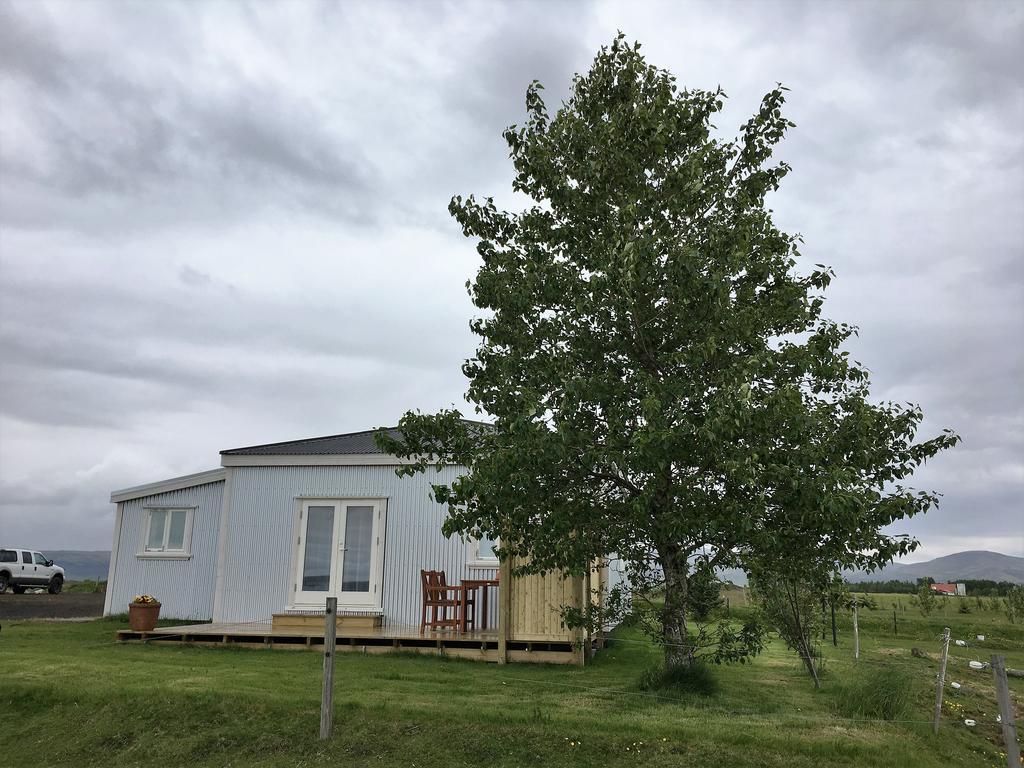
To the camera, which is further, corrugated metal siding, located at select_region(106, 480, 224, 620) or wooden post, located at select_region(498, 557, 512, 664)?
corrugated metal siding, located at select_region(106, 480, 224, 620)

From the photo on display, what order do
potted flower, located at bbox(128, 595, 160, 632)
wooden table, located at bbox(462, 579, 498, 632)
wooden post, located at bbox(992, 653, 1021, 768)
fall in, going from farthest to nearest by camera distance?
1. potted flower, located at bbox(128, 595, 160, 632)
2. wooden table, located at bbox(462, 579, 498, 632)
3. wooden post, located at bbox(992, 653, 1021, 768)

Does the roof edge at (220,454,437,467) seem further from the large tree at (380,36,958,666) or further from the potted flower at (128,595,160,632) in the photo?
the large tree at (380,36,958,666)

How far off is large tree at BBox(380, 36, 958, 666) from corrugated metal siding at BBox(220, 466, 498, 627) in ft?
17.3

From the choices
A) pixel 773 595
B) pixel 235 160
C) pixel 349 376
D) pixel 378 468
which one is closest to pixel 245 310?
pixel 349 376

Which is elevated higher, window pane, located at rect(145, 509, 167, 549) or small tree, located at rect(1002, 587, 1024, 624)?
window pane, located at rect(145, 509, 167, 549)

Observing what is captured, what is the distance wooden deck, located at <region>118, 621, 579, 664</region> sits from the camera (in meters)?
10.0

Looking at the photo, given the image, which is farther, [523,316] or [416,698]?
[523,316]

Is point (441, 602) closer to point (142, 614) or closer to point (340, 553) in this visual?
point (340, 553)

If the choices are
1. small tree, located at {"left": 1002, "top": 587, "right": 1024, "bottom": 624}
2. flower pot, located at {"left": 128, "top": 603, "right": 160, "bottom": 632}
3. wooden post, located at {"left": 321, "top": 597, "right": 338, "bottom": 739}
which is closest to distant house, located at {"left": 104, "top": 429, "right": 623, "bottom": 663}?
flower pot, located at {"left": 128, "top": 603, "right": 160, "bottom": 632}

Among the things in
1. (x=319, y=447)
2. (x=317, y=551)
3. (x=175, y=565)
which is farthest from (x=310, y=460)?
(x=175, y=565)

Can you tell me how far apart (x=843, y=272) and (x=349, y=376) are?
13521 millimetres

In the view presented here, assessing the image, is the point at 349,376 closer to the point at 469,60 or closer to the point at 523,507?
the point at 469,60

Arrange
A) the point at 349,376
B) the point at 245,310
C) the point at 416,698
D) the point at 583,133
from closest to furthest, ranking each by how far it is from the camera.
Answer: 1. the point at 416,698
2. the point at 583,133
3. the point at 245,310
4. the point at 349,376

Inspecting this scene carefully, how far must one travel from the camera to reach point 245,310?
17.4m
